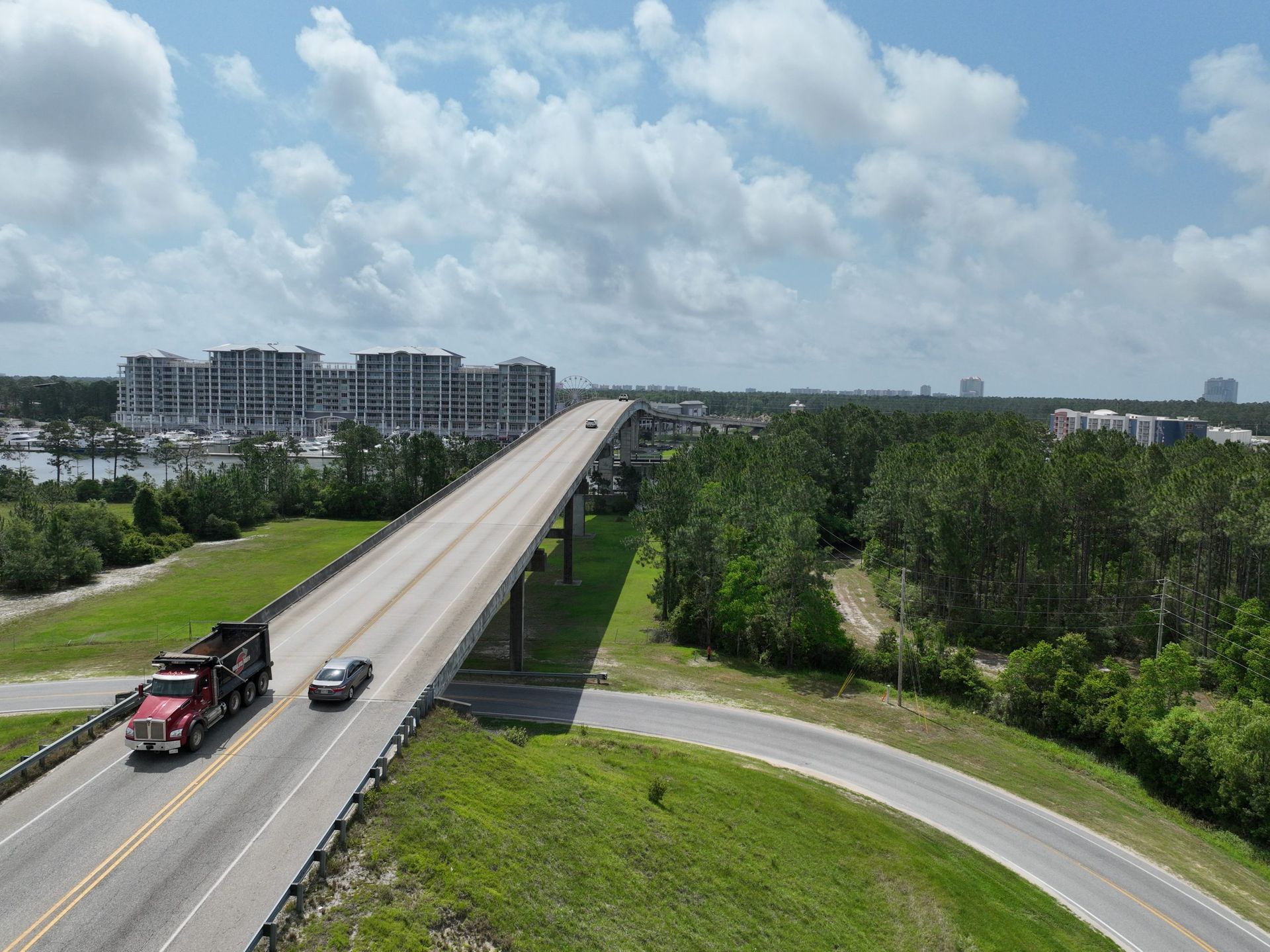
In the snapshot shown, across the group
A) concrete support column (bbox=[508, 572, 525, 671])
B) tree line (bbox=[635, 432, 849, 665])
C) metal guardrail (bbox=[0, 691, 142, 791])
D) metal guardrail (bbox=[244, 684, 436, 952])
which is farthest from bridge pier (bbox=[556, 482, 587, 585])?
metal guardrail (bbox=[0, 691, 142, 791])

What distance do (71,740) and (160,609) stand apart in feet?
146

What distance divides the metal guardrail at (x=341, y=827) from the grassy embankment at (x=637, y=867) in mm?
370

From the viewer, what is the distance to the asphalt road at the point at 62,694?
39.4 meters

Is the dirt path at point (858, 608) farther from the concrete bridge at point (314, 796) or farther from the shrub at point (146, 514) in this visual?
the shrub at point (146, 514)

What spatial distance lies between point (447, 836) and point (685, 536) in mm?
39174

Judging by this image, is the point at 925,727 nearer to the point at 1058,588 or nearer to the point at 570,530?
the point at 1058,588

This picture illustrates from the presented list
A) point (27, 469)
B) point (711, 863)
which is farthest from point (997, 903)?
point (27, 469)

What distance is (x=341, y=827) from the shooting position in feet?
67.3

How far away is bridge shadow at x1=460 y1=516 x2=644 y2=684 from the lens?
2053 inches

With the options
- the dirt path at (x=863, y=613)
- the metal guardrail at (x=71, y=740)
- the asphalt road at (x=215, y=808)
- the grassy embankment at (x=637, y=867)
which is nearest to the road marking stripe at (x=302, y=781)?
the asphalt road at (x=215, y=808)

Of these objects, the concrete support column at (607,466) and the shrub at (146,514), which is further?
the concrete support column at (607,466)

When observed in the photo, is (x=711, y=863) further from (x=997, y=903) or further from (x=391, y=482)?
(x=391, y=482)

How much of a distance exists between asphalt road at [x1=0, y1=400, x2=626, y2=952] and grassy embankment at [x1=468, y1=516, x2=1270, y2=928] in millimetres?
16792

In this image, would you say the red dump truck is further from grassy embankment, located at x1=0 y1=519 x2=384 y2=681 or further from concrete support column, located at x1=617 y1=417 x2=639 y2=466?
concrete support column, located at x1=617 y1=417 x2=639 y2=466
